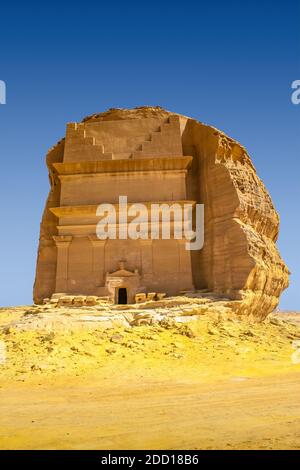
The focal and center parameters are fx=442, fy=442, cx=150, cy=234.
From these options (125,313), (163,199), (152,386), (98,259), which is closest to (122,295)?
(98,259)

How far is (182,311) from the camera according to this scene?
19.1 m

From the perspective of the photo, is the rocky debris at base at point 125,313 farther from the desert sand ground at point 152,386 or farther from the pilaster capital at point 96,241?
the pilaster capital at point 96,241

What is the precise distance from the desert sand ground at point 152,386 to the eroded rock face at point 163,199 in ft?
11.8

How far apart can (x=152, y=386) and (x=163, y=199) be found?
13923 millimetres

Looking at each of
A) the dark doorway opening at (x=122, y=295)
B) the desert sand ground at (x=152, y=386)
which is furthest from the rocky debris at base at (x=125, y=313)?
the dark doorway opening at (x=122, y=295)

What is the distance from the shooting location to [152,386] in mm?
12266

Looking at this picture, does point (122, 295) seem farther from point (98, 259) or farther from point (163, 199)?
point (163, 199)

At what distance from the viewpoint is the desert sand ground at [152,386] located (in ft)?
24.5

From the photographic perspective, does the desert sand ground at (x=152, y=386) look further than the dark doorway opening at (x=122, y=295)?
No

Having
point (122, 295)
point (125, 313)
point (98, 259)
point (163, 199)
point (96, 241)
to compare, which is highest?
point (163, 199)

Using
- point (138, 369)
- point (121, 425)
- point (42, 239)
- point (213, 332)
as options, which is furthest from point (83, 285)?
point (121, 425)

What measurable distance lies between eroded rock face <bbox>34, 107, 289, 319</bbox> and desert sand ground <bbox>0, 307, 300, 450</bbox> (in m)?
3.60

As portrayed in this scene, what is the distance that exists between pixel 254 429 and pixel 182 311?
37.7 ft

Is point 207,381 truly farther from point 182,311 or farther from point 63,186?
point 63,186
